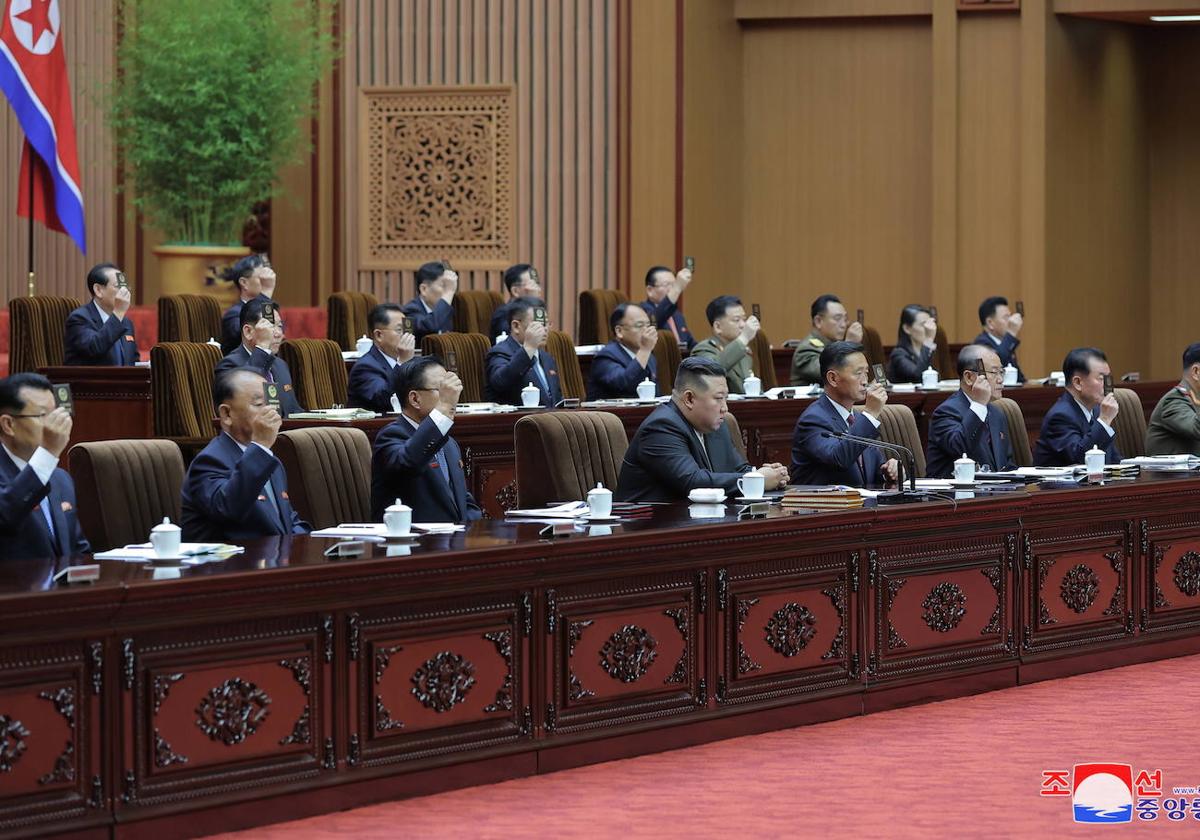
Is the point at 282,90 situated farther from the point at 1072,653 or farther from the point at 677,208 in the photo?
the point at 1072,653

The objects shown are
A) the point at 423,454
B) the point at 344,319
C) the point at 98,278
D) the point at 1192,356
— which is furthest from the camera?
the point at 344,319

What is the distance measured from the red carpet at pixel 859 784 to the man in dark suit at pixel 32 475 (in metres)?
0.95

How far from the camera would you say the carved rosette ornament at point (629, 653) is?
205 inches

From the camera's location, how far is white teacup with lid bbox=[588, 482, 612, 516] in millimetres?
5527

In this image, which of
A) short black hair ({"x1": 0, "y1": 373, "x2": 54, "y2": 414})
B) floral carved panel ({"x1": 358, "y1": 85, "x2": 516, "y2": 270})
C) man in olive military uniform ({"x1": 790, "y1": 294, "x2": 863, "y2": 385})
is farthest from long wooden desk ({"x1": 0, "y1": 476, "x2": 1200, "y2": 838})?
floral carved panel ({"x1": 358, "y1": 85, "x2": 516, "y2": 270})

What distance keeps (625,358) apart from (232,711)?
523cm

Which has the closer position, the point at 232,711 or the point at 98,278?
the point at 232,711

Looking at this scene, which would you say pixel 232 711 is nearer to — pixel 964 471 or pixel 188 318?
pixel 964 471

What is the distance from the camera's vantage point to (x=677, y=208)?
12906mm

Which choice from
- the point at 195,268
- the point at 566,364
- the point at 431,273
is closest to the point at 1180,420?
the point at 566,364

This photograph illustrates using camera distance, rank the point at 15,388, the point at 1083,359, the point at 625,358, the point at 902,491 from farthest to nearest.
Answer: the point at 625,358, the point at 1083,359, the point at 902,491, the point at 15,388

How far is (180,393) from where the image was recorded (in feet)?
26.6

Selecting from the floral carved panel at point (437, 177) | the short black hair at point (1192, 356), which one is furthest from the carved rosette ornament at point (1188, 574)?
the floral carved panel at point (437, 177)

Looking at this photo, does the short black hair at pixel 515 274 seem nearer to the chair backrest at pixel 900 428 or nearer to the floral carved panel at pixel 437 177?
the floral carved panel at pixel 437 177
